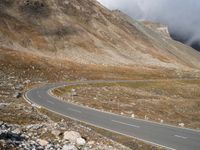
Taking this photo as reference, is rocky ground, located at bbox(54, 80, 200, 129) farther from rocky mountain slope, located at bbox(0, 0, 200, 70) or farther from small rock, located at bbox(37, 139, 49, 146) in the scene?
rocky mountain slope, located at bbox(0, 0, 200, 70)

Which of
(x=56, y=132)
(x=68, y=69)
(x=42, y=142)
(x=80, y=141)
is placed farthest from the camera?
(x=68, y=69)

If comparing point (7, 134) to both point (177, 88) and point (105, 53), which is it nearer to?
point (177, 88)

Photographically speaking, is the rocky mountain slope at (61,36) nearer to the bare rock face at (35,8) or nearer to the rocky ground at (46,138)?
the bare rock face at (35,8)

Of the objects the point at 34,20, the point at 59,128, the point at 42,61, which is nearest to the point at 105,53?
the point at 34,20

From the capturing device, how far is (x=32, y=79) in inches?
3772

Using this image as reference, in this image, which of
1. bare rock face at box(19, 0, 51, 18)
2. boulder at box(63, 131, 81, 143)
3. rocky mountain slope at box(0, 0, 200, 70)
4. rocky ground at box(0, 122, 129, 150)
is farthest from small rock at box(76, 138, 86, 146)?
bare rock face at box(19, 0, 51, 18)

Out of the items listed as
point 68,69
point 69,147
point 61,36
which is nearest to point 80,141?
point 69,147

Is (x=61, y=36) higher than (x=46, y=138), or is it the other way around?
(x=61, y=36)

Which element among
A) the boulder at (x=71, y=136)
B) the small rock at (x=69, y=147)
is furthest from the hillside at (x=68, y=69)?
the boulder at (x=71, y=136)

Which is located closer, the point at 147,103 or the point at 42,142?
the point at 42,142

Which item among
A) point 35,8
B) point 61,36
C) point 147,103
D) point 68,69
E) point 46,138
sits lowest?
point 68,69

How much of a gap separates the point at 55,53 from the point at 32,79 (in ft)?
197

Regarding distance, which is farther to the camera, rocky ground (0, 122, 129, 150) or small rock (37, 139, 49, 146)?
small rock (37, 139, 49, 146)

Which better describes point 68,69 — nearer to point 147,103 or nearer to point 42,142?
point 147,103
